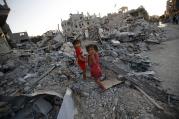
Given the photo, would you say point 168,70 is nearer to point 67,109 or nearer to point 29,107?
point 67,109

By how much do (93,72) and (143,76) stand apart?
2.05 metres

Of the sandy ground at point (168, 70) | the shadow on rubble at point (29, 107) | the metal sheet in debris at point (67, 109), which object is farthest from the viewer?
the sandy ground at point (168, 70)

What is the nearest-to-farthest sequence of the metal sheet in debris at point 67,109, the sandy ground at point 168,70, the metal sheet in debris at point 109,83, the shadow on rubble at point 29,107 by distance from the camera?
the metal sheet in debris at point 67,109
the shadow on rubble at point 29,107
the metal sheet in debris at point 109,83
the sandy ground at point 168,70

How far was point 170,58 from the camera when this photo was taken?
820 centimetres

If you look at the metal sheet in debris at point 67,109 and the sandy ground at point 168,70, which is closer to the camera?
the metal sheet in debris at point 67,109

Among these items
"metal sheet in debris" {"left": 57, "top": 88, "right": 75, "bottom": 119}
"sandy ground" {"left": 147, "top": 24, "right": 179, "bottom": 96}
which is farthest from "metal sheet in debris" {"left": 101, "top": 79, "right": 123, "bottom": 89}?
"sandy ground" {"left": 147, "top": 24, "right": 179, "bottom": 96}

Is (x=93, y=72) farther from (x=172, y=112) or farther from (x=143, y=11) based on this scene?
(x=143, y=11)

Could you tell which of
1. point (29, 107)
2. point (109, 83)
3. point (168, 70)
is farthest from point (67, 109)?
point (168, 70)

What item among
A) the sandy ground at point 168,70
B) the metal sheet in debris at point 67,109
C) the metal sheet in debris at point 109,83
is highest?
the metal sheet in debris at point 109,83

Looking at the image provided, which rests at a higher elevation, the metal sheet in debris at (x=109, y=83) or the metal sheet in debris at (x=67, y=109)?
the metal sheet in debris at (x=109, y=83)

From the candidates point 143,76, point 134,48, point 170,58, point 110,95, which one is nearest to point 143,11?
point 134,48

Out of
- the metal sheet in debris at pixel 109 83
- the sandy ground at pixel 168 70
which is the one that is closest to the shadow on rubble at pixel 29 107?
the metal sheet in debris at pixel 109 83

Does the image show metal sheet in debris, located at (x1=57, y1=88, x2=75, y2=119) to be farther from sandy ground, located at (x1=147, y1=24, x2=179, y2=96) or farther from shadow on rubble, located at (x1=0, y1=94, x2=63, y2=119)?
sandy ground, located at (x1=147, y1=24, x2=179, y2=96)

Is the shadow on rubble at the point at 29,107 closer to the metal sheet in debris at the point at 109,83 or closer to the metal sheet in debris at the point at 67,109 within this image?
the metal sheet in debris at the point at 67,109
